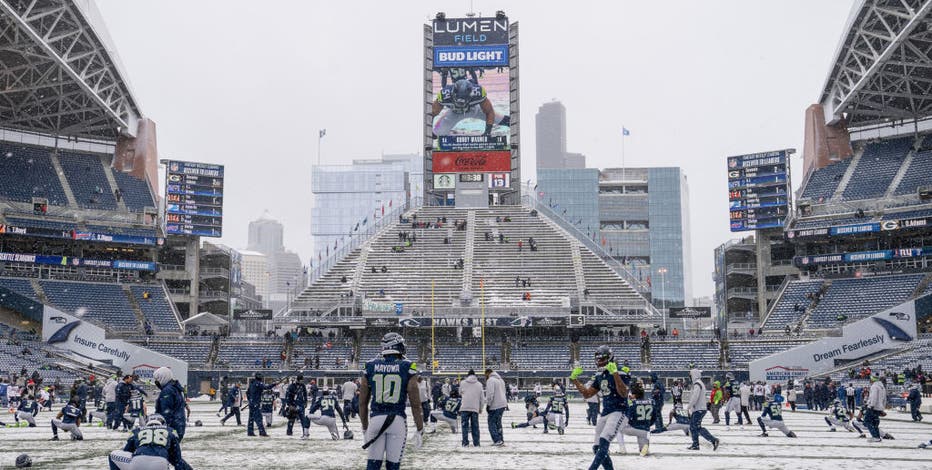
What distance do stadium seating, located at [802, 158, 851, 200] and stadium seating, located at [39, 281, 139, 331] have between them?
166 ft

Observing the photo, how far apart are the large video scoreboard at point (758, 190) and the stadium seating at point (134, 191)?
150ft

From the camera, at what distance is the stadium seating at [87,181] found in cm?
6669

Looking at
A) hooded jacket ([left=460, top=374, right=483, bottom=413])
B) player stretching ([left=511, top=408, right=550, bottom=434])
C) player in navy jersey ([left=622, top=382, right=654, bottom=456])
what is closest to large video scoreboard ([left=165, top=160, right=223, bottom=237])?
player stretching ([left=511, top=408, right=550, bottom=434])

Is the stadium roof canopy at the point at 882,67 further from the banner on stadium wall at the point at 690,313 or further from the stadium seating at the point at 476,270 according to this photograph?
the stadium seating at the point at 476,270

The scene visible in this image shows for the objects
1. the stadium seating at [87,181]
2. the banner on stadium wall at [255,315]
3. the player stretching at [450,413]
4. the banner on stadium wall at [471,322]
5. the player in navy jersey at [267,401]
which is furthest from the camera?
the banner on stadium wall at [255,315]

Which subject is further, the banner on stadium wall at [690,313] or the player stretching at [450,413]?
the banner on stadium wall at [690,313]

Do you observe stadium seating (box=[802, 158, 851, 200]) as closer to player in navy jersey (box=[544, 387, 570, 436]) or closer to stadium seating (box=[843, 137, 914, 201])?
stadium seating (box=[843, 137, 914, 201])

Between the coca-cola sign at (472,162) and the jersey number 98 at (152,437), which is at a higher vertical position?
the coca-cola sign at (472,162)

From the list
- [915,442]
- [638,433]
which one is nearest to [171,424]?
[638,433]

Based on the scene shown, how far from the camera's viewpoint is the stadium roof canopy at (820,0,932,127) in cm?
4983

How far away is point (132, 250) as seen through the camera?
6944 centimetres

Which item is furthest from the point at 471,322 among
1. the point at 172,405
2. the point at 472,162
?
the point at 172,405

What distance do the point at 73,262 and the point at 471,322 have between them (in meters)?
28.5

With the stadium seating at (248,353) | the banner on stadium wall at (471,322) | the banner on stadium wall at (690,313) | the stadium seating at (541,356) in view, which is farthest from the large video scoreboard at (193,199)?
the banner on stadium wall at (690,313)
